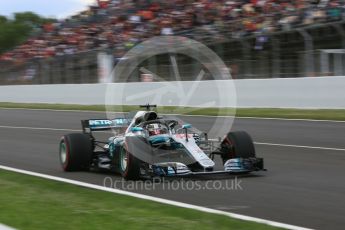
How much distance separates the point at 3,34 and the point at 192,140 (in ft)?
252

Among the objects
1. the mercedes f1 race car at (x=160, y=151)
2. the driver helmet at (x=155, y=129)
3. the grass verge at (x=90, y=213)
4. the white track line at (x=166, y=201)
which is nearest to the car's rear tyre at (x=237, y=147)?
the mercedes f1 race car at (x=160, y=151)

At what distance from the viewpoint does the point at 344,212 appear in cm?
597

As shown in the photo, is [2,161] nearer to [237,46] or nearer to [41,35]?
[237,46]

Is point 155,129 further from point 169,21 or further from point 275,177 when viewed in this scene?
point 169,21

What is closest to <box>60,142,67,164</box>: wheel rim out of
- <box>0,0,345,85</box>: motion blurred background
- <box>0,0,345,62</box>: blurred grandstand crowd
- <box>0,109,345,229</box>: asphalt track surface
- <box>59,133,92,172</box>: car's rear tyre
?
<box>59,133,92,172</box>: car's rear tyre

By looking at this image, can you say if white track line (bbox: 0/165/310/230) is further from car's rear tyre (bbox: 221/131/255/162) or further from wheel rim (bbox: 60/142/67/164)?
car's rear tyre (bbox: 221/131/255/162)

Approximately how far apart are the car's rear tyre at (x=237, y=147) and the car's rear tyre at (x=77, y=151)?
2.06 meters

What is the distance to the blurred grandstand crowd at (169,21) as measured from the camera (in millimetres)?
20641

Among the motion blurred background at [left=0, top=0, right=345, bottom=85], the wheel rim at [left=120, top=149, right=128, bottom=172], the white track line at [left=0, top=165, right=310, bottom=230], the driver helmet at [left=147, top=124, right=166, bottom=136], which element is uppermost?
the motion blurred background at [left=0, top=0, right=345, bottom=85]

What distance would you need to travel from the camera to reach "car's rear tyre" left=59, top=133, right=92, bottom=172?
9219mm

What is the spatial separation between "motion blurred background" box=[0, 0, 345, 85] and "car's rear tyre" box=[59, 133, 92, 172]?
35.2ft

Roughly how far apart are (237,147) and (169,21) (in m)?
18.8

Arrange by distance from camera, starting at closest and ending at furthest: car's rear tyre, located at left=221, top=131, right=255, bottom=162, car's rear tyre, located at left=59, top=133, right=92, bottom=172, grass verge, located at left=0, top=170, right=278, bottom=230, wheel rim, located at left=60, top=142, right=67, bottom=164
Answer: grass verge, located at left=0, top=170, right=278, bottom=230
car's rear tyre, located at left=221, top=131, right=255, bottom=162
car's rear tyre, located at left=59, top=133, right=92, bottom=172
wheel rim, located at left=60, top=142, right=67, bottom=164

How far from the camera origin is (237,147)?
27.9ft
